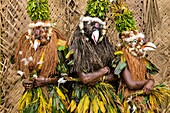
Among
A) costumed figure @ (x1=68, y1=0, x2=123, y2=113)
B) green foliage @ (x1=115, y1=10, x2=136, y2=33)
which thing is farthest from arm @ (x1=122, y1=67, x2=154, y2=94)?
green foliage @ (x1=115, y1=10, x2=136, y2=33)

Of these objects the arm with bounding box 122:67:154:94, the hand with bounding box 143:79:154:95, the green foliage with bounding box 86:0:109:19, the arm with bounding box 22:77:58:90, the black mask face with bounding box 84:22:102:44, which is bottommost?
the hand with bounding box 143:79:154:95

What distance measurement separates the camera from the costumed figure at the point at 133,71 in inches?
108

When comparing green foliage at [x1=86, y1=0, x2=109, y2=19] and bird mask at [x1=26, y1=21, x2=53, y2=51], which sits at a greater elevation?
green foliage at [x1=86, y1=0, x2=109, y2=19]

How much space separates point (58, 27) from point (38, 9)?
632 millimetres

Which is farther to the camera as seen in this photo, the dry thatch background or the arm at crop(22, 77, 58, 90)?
the dry thatch background

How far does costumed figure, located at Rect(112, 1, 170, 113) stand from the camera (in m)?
2.74

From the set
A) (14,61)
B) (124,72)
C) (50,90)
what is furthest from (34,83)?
(124,72)

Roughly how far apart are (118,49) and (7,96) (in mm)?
983

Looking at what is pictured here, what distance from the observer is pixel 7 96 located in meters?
3.35

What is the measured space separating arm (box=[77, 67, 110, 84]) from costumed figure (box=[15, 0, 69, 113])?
128 mm

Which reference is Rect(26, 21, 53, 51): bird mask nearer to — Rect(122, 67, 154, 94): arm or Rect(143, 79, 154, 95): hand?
Rect(122, 67, 154, 94): arm

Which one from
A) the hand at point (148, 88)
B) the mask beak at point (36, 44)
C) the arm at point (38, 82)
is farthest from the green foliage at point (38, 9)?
the hand at point (148, 88)

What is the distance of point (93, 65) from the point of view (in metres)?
2.74

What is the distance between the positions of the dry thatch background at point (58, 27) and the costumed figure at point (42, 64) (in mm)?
509
